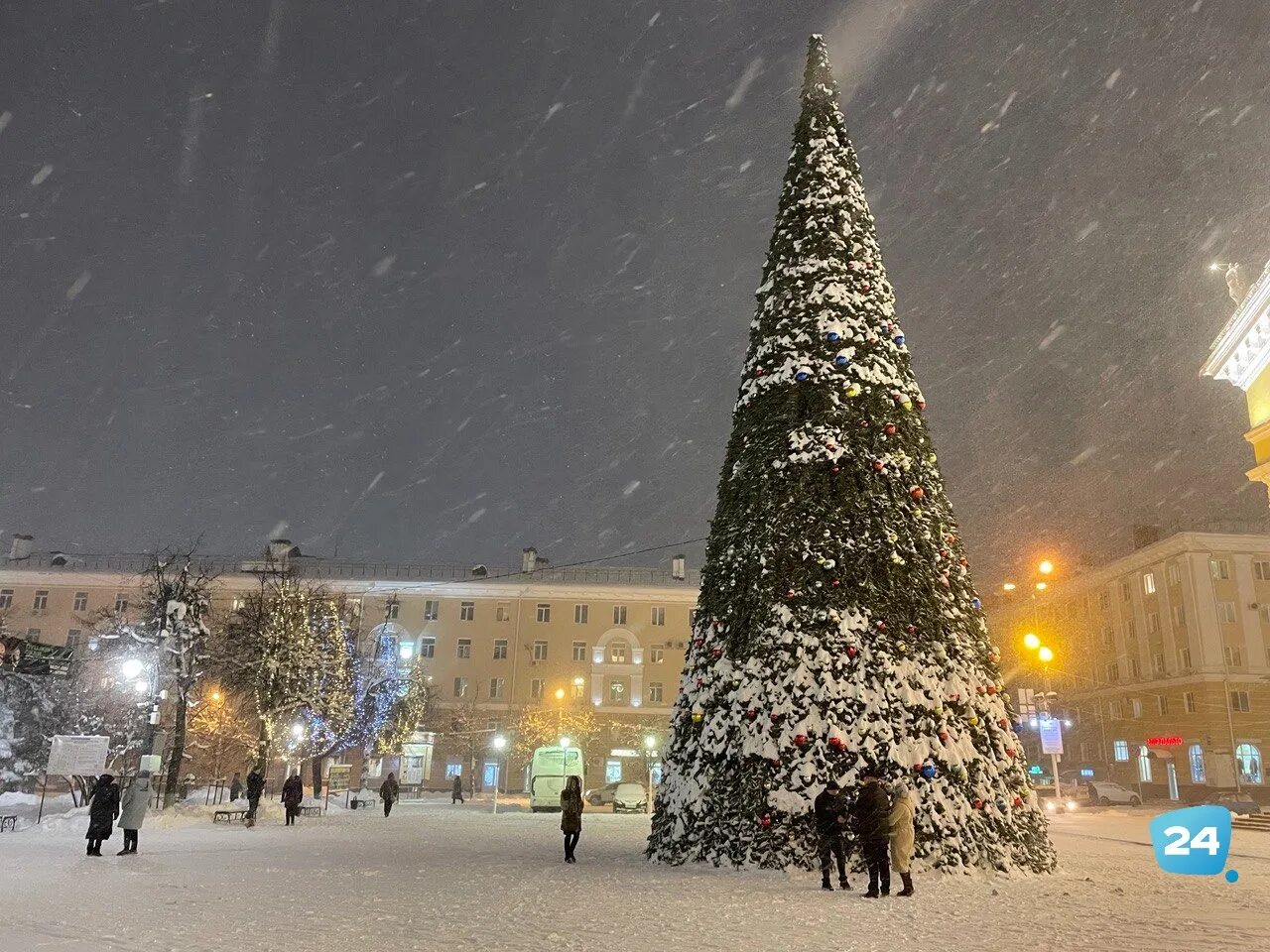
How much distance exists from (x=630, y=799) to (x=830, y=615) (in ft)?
97.4

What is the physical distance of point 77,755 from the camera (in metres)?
21.0

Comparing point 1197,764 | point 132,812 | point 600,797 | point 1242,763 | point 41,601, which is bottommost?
point 600,797

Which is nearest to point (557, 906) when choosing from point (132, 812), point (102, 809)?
point (102, 809)

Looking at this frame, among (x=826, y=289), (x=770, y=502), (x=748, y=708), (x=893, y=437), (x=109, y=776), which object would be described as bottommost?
(x=109, y=776)

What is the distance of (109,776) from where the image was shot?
1608 cm

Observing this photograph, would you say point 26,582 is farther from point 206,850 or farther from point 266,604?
point 206,850

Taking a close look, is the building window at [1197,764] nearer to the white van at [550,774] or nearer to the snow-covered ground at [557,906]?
the white van at [550,774]

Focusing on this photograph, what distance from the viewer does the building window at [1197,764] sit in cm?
5141

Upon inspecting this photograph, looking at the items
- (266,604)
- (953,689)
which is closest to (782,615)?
(953,689)

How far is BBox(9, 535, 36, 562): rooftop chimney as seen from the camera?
217 feet

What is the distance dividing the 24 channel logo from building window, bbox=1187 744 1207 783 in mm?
45858

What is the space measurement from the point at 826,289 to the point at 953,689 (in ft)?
20.6

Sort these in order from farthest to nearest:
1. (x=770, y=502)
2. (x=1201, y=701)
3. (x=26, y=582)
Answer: (x=26, y=582)
(x=1201, y=701)
(x=770, y=502)

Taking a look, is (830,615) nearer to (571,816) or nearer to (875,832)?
(875,832)
